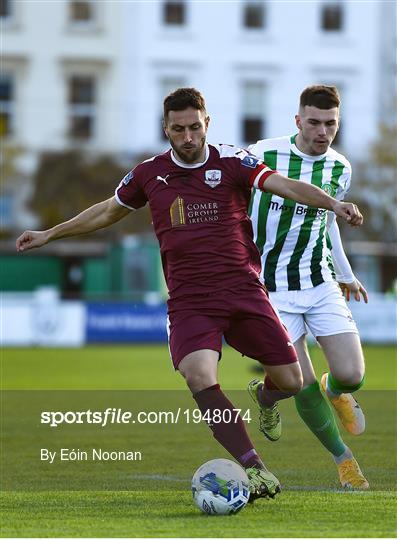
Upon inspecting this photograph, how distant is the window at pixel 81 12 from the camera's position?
46.1 meters

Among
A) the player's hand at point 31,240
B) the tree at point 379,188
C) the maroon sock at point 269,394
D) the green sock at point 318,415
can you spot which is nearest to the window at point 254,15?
the tree at point 379,188

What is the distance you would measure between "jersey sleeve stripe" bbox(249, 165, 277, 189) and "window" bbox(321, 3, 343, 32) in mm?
41062

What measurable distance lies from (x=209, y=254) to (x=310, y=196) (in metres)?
0.71

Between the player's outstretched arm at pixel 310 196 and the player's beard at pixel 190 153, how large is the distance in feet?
1.41

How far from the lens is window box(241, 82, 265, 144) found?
4794 cm

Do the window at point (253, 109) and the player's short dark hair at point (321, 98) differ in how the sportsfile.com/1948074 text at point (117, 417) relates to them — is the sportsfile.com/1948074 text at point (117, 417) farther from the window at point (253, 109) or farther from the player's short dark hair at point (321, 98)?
the window at point (253, 109)

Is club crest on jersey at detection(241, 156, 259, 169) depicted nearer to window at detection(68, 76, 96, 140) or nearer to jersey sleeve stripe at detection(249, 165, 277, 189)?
jersey sleeve stripe at detection(249, 165, 277, 189)

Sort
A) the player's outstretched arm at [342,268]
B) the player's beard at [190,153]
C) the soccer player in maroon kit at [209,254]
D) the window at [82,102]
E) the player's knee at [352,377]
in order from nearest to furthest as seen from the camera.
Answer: the soccer player in maroon kit at [209,254] → the player's beard at [190,153] → the player's knee at [352,377] → the player's outstretched arm at [342,268] → the window at [82,102]

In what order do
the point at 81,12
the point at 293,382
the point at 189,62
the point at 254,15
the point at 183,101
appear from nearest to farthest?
the point at 183,101
the point at 293,382
the point at 81,12
the point at 189,62
the point at 254,15

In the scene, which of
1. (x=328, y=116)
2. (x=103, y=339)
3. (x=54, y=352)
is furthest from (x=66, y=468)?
(x=103, y=339)

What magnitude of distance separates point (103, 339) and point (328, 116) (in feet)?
72.6

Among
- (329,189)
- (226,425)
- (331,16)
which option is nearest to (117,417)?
(329,189)

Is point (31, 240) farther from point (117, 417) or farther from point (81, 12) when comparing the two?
point (81, 12)

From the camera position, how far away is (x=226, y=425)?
7.73m
